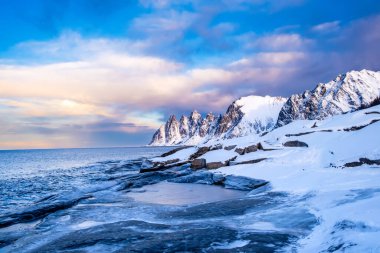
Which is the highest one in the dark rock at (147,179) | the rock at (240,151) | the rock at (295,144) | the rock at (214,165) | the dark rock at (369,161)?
the rock at (295,144)

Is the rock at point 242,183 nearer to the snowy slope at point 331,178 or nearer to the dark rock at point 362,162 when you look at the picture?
the snowy slope at point 331,178

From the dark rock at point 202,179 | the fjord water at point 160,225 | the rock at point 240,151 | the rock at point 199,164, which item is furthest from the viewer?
the rock at point 199,164

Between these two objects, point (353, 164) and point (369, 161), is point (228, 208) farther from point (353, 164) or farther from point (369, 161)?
point (369, 161)

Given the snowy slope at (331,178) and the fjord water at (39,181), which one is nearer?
the snowy slope at (331,178)

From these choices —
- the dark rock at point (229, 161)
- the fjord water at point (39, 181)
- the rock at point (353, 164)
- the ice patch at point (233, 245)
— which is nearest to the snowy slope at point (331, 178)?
the rock at point (353, 164)

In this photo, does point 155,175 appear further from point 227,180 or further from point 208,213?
point 208,213

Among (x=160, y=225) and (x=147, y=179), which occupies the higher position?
(x=160, y=225)

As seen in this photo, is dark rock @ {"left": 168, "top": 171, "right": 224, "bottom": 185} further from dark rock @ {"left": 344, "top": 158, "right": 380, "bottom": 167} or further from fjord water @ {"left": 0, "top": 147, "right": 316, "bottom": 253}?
dark rock @ {"left": 344, "top": 158, "right": 380, "bottom": 167}

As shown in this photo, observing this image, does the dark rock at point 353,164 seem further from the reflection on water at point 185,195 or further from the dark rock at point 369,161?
the reflection on water at point 185,195

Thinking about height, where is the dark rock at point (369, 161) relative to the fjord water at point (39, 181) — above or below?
above

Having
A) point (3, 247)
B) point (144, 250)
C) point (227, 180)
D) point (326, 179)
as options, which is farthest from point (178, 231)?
point (227, 180)

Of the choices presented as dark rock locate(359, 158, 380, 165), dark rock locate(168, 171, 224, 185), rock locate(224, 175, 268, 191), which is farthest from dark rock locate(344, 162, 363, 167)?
dark rock locate(168, 171, 224, 185)

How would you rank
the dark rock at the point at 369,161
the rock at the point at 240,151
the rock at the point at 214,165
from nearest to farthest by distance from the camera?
the dark rock at the point at 369,161
the rock at the point at 214,165
the rock at the point at 240,151

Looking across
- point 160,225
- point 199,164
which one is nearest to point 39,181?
point 199,164
